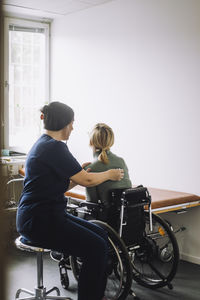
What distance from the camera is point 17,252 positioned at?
3.83 meters

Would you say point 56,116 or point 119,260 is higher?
point 56,116

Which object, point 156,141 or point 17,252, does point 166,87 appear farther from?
point 17,252

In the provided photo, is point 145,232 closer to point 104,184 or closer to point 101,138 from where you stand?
point 104,184

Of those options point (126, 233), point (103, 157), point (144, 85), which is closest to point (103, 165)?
point (103, 157)

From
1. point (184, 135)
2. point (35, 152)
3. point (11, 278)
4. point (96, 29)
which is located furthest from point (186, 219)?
point (96, 29)

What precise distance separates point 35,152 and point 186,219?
1875 millimetres

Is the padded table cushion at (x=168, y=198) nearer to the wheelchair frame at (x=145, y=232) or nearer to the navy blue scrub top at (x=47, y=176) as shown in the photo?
the wheelchair frame at (x=145, y=232)

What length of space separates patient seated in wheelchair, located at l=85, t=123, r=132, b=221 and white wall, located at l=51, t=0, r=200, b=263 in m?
0.99

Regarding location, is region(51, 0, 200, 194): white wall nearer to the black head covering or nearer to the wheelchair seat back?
the wheelchair seat back

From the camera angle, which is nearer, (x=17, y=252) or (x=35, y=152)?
(x=35, y=152)

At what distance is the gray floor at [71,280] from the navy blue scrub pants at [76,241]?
578 mm

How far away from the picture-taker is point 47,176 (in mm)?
2256

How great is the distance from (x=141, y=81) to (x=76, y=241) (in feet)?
6.94

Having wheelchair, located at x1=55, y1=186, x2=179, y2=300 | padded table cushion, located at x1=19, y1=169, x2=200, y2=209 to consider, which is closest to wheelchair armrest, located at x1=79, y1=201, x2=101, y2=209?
wheelchair, located at x1=55, y1=186, x2=179, y2=300
